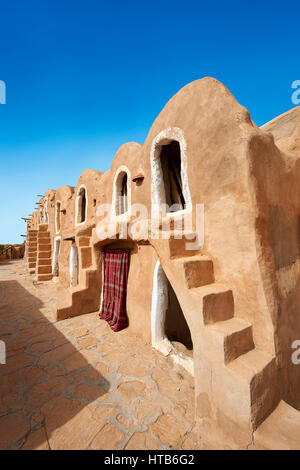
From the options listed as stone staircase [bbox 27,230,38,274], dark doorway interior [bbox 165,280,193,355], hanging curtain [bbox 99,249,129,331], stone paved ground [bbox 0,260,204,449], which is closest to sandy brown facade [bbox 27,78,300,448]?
stone paved ground [bbox 0,260,204,449]

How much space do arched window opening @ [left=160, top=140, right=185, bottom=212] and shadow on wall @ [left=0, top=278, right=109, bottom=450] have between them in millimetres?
4131

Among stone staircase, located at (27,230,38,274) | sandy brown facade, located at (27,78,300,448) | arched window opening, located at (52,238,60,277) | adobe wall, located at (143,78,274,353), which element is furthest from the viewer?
stone staircase, located at (27,230,38,274)

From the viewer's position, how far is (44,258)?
531 inches

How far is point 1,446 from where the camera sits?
2.41 metres

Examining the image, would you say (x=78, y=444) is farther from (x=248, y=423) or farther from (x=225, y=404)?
(x=248, y=423)

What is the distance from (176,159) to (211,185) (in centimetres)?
359

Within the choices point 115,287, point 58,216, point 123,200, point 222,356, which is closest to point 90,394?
point 222,356

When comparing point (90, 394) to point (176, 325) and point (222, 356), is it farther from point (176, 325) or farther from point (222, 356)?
point (176, 325)

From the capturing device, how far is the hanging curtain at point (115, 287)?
18.7 feet

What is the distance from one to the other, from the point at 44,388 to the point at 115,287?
119 inches

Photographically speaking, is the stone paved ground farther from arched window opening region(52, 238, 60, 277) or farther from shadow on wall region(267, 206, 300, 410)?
arched window opening region(52, 238, 60, 277)

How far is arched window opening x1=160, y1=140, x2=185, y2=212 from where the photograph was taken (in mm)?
5125

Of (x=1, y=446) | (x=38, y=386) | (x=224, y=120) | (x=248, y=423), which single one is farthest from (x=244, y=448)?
(x=224, y=120)
